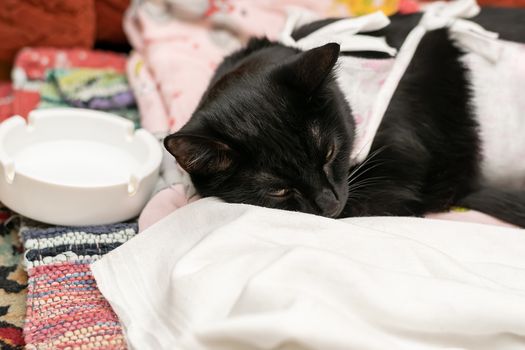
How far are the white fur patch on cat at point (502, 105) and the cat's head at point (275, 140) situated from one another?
521 millimetres

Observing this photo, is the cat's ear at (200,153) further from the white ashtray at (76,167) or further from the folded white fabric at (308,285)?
the white ashtray at (76,167)

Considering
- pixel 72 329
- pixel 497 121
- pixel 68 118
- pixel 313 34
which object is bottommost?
pixel 72 329

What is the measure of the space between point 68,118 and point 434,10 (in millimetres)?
1012

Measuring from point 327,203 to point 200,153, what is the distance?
0.28 meters

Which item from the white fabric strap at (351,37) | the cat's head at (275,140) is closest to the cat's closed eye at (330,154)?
the cat's head at (275,140)

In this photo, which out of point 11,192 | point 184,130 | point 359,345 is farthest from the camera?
point 11,192

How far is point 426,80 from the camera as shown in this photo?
4.92 ft

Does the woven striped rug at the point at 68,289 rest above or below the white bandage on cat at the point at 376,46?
below

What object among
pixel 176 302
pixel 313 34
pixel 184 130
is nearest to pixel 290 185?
pixel 184 130

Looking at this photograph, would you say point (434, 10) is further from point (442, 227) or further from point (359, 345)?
point (359, 345)

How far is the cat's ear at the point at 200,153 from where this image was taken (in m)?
1.06

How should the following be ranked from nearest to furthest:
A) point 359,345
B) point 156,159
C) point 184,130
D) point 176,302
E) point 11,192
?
point 359,345
point 176,302
point 184,130
point 11,192
point 156,159

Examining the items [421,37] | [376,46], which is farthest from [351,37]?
[421,37]

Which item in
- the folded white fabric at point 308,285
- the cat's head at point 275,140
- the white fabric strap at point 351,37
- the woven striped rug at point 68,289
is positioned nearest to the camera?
the folded white fabric at point 308,285
